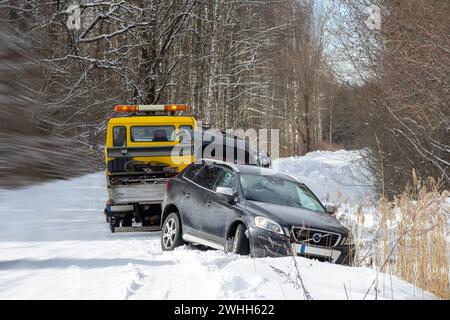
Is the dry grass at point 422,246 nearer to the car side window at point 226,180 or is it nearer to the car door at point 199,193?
the car side window at point 226,180

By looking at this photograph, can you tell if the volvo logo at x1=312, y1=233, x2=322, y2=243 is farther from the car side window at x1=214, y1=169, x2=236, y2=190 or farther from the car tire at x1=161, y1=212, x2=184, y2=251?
the car tire at x1=161, y1=212, x2=184, y2=251

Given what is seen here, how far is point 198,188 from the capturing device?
10148 mm

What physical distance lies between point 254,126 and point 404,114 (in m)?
30.4

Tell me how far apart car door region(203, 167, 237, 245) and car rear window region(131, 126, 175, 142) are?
17.3 feet

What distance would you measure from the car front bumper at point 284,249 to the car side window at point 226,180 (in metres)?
1.51

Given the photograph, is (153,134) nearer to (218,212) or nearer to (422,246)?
(218,212)

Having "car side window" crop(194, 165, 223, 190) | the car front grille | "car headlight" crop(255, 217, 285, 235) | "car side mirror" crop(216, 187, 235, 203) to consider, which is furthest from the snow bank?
"car headlight" crop(255, 217, 285, 235)

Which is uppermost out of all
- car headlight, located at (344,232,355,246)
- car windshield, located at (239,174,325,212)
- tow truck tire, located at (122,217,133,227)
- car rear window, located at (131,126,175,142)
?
car rear window, located at (131,126,175,142)

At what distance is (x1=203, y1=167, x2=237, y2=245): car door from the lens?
9.04 m

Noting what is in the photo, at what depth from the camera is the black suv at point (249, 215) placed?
8.27 meters

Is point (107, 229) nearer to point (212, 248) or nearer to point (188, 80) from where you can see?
point (212, 248)
